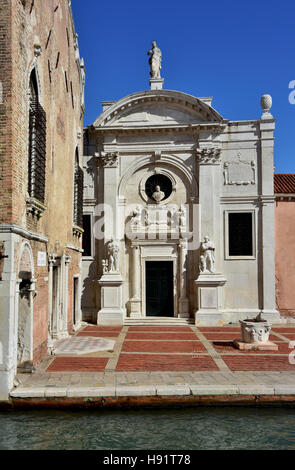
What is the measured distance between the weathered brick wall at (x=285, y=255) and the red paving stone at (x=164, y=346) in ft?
21.9

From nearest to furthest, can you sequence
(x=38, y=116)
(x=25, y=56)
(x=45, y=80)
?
(x=25, y=56) < (x=38, y=116) < (x=45, y=80)

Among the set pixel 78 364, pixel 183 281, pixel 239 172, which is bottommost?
pixel 78 364

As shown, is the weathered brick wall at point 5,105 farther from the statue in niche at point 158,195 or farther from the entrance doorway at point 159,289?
the entrance doorway at point 159,289

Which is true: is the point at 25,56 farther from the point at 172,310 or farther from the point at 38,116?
the point at 172,310

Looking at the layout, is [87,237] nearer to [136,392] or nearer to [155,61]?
[155,61]

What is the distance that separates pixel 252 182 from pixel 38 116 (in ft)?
36.7

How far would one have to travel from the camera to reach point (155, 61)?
66.5 feet

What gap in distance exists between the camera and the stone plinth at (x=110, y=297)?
714 inches

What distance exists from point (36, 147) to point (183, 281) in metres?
10.4

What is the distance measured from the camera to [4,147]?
28.2 feet

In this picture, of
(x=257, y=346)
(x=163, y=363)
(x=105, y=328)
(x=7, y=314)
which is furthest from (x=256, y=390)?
(x=105, y=328)

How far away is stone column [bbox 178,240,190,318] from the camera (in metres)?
18.6

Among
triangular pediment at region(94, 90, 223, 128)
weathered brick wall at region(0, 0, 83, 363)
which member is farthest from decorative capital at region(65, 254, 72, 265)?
triangular pediment at region(94, 90, 223, 128)
